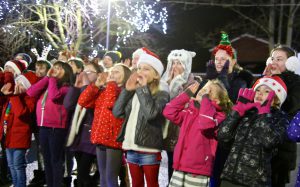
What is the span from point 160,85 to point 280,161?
170cm

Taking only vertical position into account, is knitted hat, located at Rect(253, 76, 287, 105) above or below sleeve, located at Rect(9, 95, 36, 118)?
above

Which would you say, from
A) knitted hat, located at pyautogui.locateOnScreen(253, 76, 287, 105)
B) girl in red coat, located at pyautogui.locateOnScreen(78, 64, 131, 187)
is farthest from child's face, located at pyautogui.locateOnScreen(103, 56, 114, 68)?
knitted hat, located at pyautogui.locateOnScreen(253, 76, 287, 105)

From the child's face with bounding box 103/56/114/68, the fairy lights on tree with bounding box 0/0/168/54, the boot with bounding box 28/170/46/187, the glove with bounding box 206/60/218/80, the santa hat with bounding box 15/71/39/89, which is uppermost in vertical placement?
the fairy lights on tree with bounding box 0/0/168/54

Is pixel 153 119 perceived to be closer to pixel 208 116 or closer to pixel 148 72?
pixel 148 72

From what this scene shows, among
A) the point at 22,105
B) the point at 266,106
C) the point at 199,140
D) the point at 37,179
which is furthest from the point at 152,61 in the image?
the point at 37,179

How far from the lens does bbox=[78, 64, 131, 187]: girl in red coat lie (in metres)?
5.80

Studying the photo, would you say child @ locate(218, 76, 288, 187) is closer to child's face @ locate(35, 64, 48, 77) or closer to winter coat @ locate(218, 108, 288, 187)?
winter coat @ locate(218, 108, 288, 187)

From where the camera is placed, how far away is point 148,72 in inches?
219

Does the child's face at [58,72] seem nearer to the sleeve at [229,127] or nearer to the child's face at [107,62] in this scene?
the child's face at [107,62]

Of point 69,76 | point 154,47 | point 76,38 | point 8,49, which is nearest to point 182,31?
point 154,47

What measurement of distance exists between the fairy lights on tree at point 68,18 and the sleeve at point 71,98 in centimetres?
1497

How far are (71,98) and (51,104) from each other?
12.5 inches

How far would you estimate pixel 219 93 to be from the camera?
4945 millimetres

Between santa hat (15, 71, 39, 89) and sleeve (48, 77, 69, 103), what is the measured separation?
59 cm
